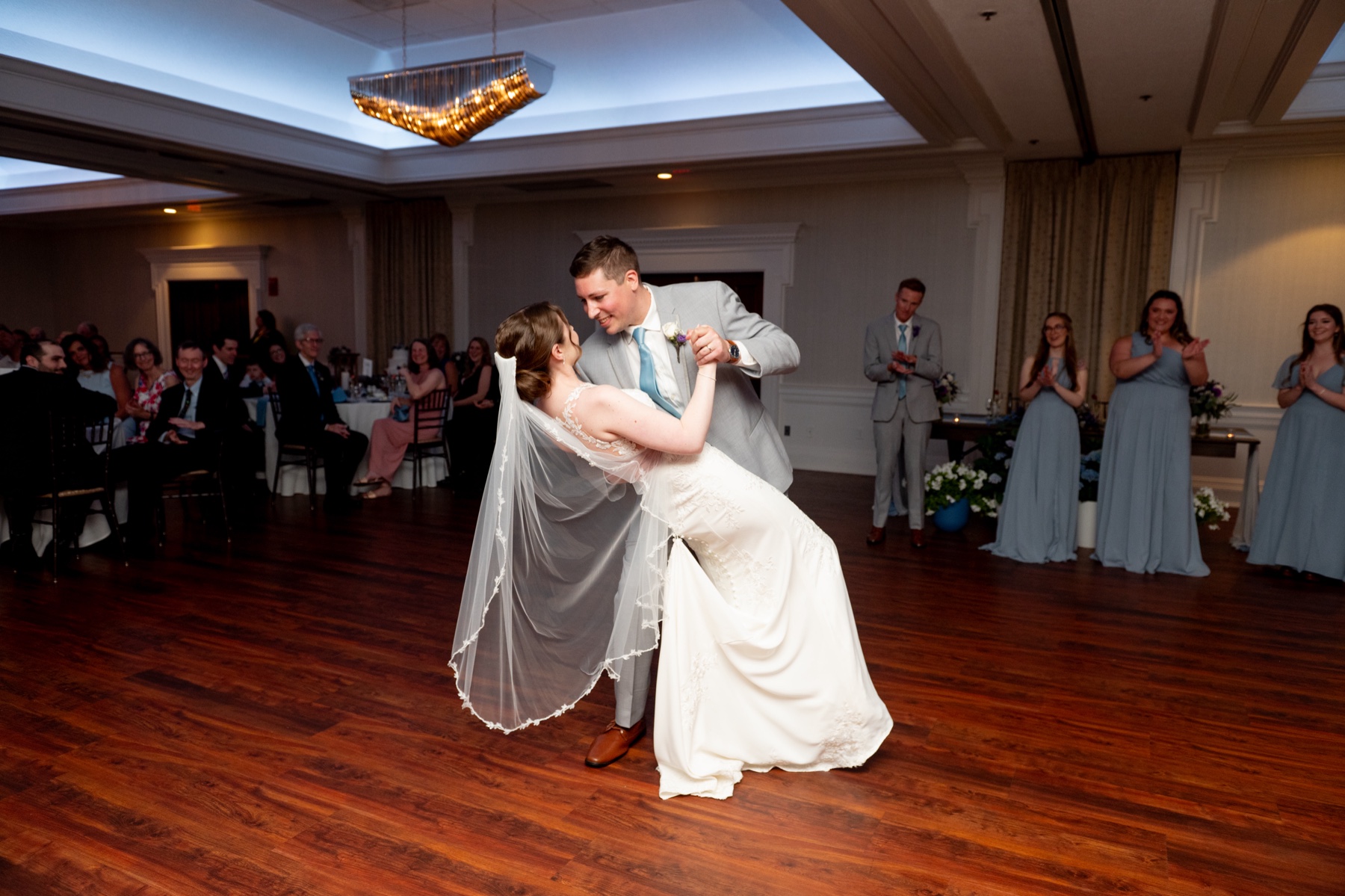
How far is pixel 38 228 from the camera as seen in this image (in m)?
13.8

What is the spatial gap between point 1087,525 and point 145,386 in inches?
257

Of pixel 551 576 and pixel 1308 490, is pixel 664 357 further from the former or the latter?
pixel 1308 490

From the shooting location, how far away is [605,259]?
2.53m

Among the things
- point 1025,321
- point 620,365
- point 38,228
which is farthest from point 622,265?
point 38,228

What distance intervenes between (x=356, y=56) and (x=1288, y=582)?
7.79 m

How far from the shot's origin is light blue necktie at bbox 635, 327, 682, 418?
272cm

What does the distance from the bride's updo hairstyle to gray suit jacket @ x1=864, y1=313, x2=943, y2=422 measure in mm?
3720

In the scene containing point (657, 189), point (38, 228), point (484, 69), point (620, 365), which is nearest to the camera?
point (620, 365)

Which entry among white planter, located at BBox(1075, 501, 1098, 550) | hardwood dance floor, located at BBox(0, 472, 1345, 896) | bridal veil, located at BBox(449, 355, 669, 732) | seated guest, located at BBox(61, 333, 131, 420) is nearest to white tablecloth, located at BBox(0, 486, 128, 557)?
hardwood dance floor, located at BBox(0, 472, 1345, 896)

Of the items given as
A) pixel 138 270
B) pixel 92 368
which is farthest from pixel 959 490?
pixel 138 270

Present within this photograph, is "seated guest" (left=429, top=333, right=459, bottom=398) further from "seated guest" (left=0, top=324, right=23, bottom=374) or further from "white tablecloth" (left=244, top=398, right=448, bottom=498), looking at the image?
"seated guest" (left=0, top=324, right=23, bottom=374)

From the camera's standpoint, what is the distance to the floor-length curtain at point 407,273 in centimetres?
1057

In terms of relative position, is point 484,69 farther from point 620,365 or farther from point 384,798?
point 384,798

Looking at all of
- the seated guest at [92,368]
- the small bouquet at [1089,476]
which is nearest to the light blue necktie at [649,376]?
the small bouquet at [1089,476]
